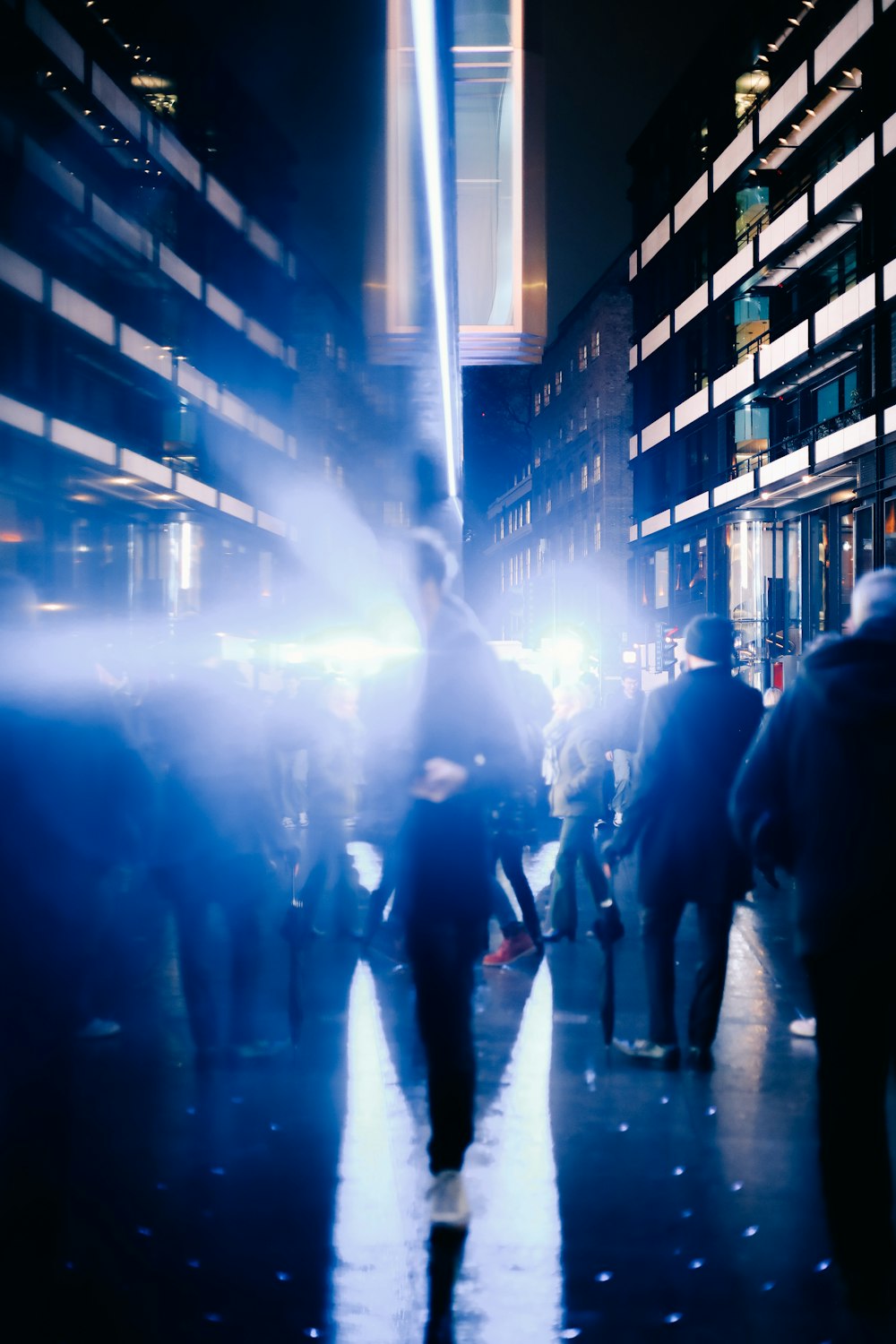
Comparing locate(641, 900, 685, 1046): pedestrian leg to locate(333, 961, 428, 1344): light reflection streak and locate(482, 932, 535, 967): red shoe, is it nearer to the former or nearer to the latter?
locate(333, 961, 428, 1344): light reflection streak

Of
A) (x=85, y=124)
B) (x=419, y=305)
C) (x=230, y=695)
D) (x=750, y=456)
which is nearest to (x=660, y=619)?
(x=750, y=456)

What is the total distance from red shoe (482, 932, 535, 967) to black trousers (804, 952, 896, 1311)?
14.5 feet

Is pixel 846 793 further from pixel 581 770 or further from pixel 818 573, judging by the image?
pixel 818 573

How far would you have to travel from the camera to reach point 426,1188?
4.11m

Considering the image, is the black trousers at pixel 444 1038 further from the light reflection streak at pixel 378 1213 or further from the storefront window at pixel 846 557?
the storefront window at pixel 846 557

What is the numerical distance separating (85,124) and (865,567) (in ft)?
85.3

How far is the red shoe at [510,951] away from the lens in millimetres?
7750

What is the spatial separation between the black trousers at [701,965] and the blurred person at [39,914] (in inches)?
111

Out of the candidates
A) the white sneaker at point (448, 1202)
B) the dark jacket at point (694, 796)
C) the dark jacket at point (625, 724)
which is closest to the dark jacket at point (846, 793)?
the white sneaker at point (448, 1202)

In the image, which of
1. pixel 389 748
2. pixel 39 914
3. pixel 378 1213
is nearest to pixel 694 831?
pixel 389 748

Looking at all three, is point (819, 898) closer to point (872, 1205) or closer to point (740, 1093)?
point (872, 1205)

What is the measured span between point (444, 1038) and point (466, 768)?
0.88 meters

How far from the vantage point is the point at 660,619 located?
139ft

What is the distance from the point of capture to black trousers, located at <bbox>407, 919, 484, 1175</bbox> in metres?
3.92
